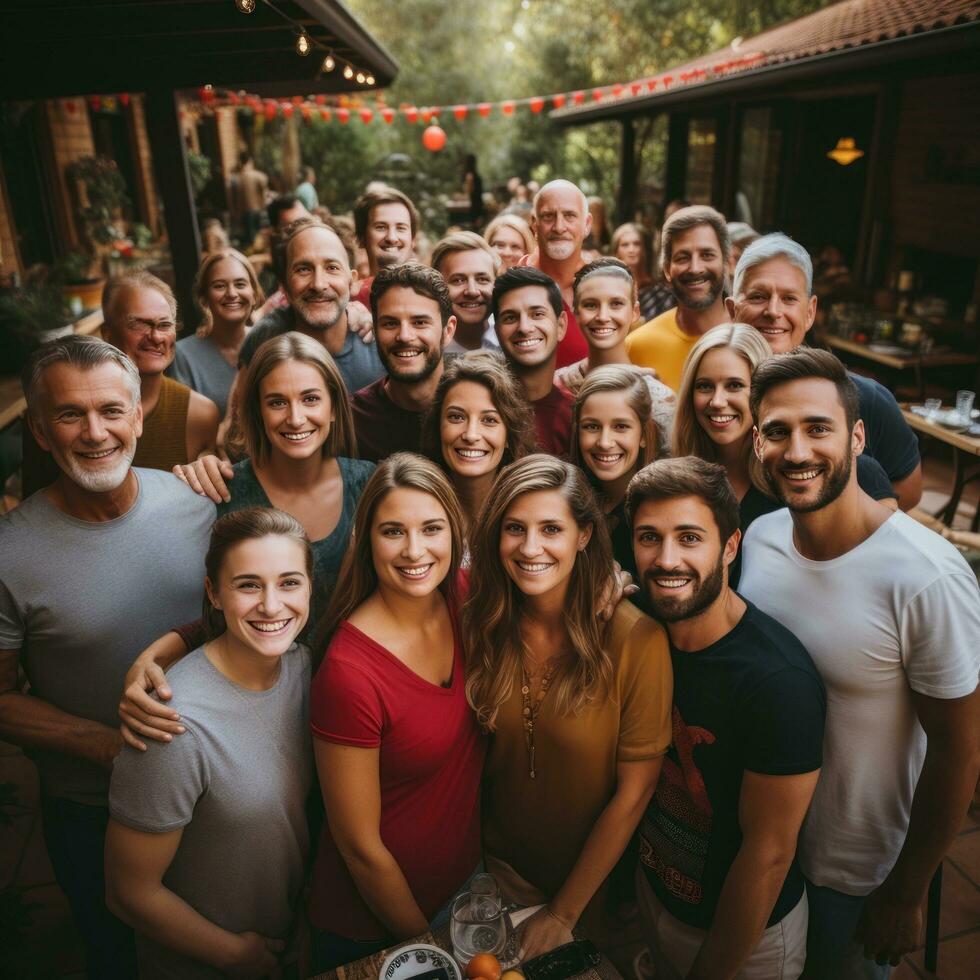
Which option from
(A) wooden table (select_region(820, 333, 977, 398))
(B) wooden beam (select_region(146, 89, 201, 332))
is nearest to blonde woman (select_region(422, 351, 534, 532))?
(B) wooden beam (select_region(146, 89, 201, 332))

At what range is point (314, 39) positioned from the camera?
4.50 meters

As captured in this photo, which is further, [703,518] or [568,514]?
[568,514]

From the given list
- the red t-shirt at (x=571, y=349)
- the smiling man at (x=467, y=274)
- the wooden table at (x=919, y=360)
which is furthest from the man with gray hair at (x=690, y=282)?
the wooden table at (x=919, y=360)

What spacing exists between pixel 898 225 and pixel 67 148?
31.8 feet

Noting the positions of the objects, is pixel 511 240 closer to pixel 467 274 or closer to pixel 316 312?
pixel 467 274

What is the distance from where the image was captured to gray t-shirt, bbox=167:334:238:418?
394 cm

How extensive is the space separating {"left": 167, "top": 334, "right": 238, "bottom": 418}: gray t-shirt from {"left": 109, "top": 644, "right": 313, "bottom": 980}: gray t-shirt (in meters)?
2.28

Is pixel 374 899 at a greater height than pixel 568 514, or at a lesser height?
lesser

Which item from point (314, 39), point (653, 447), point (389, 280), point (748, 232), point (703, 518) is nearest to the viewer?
point (703, 518)

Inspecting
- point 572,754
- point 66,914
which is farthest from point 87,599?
point 66,914

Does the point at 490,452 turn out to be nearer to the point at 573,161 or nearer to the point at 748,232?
the point at 748,232

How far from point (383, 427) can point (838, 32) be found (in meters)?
7.98

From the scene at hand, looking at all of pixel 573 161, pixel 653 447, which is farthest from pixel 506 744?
pixel 573 161

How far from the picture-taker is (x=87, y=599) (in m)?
2.16
